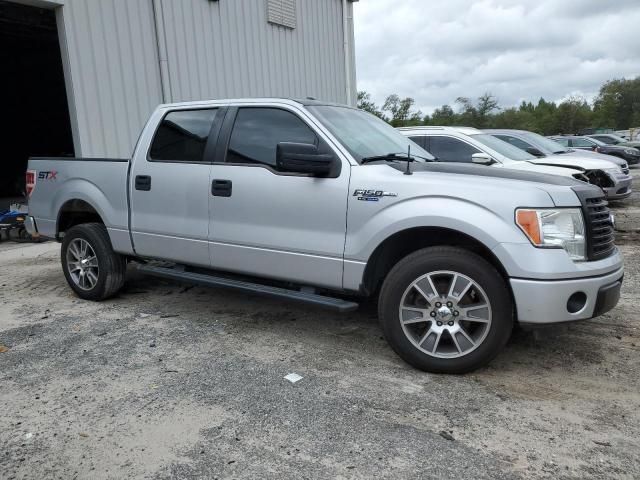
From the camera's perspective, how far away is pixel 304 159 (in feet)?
12.1

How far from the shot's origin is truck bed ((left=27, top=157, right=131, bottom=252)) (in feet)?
16.9

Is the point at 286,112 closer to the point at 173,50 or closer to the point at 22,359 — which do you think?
the point at 22,359

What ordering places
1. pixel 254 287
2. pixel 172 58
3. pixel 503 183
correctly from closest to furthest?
1. pixel 503 183
2. pixel 254 287
3. pixel 172 58

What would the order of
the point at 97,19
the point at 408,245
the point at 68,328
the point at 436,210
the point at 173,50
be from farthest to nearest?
the point at 173,50 < the point at 97,19 < the point at 68,328 < the point at 408,245 < the point at 436,210

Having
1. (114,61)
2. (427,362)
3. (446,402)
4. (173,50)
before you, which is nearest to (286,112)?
(427,362)

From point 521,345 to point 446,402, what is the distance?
1196 millimetres

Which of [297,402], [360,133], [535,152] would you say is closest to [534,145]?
[535,152]

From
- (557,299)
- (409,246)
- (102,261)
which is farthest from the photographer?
(102,261)

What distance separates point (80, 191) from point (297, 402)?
11.6ft

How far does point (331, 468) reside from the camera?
2596 mm

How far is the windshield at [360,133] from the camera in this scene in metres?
4.04

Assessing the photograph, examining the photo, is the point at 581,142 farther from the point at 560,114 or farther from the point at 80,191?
the point at 560,114

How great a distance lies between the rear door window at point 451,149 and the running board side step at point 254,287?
5.19 metres

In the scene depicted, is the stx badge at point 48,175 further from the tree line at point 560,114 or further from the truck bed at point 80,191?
the tree line at point 560,114
